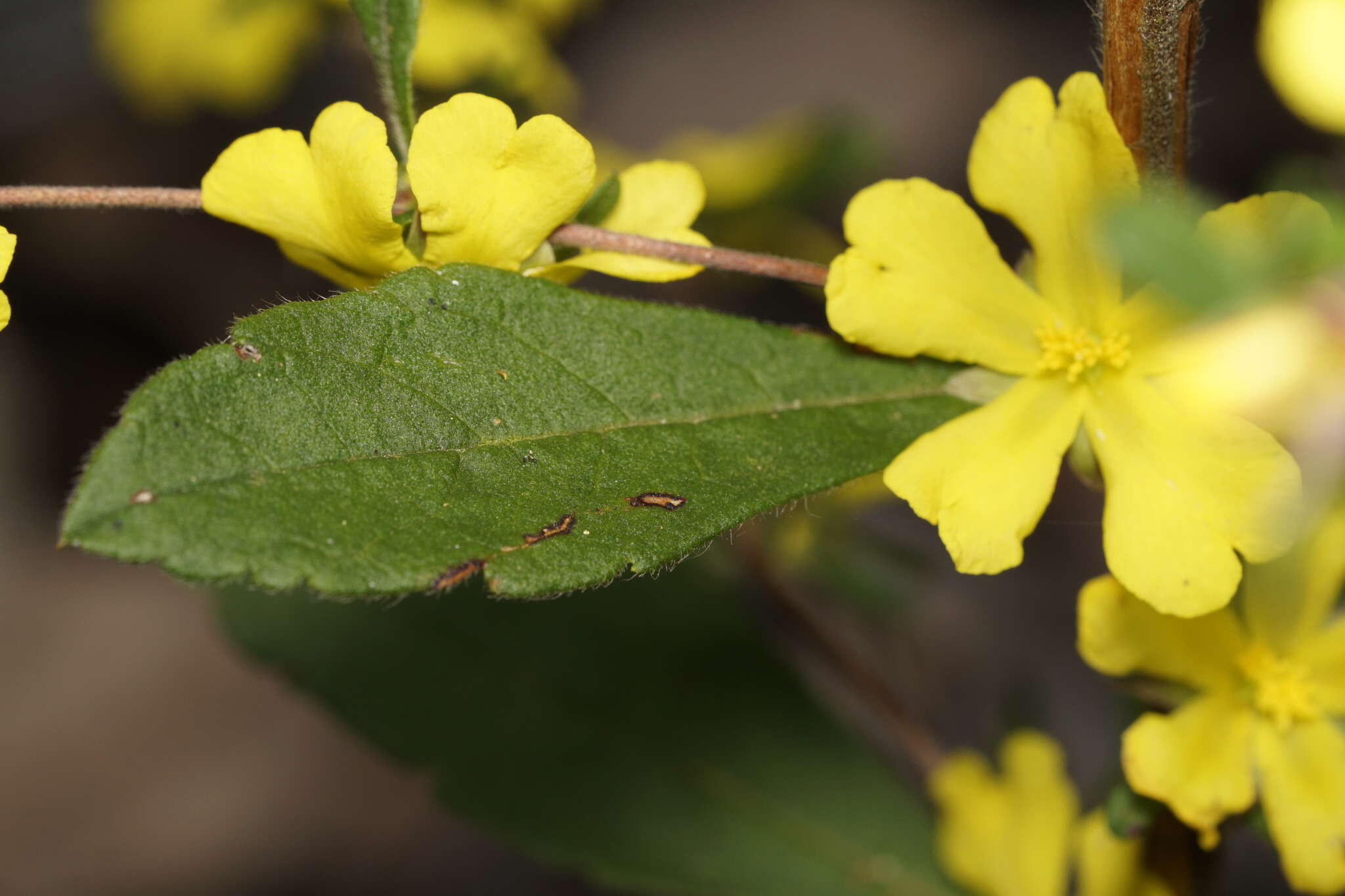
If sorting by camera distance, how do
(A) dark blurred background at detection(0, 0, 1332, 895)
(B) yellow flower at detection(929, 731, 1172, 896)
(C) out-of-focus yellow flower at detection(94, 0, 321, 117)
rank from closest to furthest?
(B) yellow flower at detection(929, 731, 1172, 896) < (C) out-of-focus yellow flower at detection(94, 0, 321, 117) < (A) dark blurred background at detection(0, 0, 1332, 895)

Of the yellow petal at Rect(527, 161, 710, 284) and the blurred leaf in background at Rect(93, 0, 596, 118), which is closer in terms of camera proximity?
the yellow petal at Rect(527, 161, 710, 284)

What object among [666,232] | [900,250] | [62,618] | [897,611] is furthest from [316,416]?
[62,618]

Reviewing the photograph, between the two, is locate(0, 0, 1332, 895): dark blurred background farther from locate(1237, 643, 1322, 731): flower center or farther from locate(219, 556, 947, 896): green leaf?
locate(1237, 643, 1322, 731): flower center

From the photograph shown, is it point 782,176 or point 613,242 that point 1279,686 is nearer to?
point 613,242

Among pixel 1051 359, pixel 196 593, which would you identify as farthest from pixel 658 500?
pixel 196 593

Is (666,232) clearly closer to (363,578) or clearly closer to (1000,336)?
(1000,336)

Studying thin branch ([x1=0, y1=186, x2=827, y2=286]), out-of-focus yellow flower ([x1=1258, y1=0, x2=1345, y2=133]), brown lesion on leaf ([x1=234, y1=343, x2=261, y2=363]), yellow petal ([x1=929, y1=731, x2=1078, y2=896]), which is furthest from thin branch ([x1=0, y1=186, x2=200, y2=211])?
yellow petal ([x1=929, y1=731, x2=1078, y2=896])
